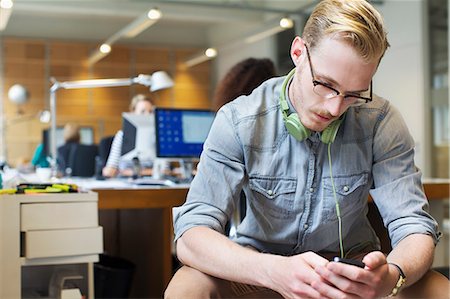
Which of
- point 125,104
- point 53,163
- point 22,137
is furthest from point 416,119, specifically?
point 22,137

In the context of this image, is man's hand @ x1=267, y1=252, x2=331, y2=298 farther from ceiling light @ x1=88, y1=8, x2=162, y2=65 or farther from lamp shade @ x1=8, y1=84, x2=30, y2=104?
lamp shade @ x1=8, y1=84, x2=30, y2=104

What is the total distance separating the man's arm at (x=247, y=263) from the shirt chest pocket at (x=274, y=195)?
0.18 m

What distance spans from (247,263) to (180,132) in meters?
2.23

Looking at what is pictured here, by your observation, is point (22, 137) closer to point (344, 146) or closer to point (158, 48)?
point (158, 48)

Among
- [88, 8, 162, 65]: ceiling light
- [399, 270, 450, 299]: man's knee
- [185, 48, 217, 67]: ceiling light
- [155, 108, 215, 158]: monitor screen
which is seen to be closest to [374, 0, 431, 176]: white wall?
[88, 8, 162, 65]: ceiling light

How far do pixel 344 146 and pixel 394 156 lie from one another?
12 cm

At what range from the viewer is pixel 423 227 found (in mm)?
1358

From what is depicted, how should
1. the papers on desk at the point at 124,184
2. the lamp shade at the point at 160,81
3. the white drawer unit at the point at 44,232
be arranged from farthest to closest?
the lamp shade at the point at 160,81, the papers on desk at the point at 124,184, the white drawer unit at the point at 44,232

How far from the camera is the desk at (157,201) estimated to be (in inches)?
98.8

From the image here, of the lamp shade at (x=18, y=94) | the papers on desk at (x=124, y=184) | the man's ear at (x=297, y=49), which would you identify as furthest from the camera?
the lamp shade at (x=18, y=94)

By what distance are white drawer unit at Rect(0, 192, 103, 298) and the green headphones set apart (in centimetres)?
72

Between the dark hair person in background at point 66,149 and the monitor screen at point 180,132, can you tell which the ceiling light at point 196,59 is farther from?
the monitor screen at point 180,132

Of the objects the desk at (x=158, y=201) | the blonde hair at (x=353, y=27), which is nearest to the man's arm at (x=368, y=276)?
the blonde hair at (x=353, y=27)

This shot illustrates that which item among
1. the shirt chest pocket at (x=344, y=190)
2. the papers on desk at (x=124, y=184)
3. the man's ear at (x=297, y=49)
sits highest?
the man's ear at (x=297, y=49)
